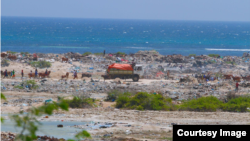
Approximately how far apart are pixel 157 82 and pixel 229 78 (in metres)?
6.35

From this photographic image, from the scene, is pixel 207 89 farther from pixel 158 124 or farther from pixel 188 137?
pixel 188 137

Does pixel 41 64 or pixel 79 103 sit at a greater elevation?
pixel 41 64

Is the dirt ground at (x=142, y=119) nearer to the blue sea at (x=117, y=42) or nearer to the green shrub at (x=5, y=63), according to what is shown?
the green shrub at (x=5, y=63)

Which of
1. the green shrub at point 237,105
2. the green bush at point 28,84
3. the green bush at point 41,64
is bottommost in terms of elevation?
the green shrub at point 237,105

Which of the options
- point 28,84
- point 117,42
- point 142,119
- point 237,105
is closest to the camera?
point 142,119

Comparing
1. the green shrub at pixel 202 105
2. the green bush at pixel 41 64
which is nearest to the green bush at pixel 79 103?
the green shrub at pixel 202 105

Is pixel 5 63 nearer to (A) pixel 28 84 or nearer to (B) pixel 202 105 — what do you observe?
(A) pixel 28 84

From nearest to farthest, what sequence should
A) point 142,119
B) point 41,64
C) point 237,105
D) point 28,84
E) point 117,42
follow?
point 142,119, point 237,105, point 28,84, point 41,64, point 117,42


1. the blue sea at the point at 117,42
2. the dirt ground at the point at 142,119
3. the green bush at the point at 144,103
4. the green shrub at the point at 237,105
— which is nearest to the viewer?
the dirt ground at the point at 142,119

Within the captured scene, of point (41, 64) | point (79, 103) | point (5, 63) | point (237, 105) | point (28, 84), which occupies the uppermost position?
point (5, 63)

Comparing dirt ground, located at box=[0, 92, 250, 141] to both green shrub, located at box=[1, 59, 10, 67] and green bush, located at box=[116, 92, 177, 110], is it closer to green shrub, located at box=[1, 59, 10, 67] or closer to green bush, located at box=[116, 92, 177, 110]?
green bush, located at box=[116, 92, 177, 110]

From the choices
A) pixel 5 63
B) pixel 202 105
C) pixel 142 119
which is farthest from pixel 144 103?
pixel 5 63

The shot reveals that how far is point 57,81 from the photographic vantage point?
23.8 m

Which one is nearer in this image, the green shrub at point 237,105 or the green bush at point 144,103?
the green bush at point 144,103
